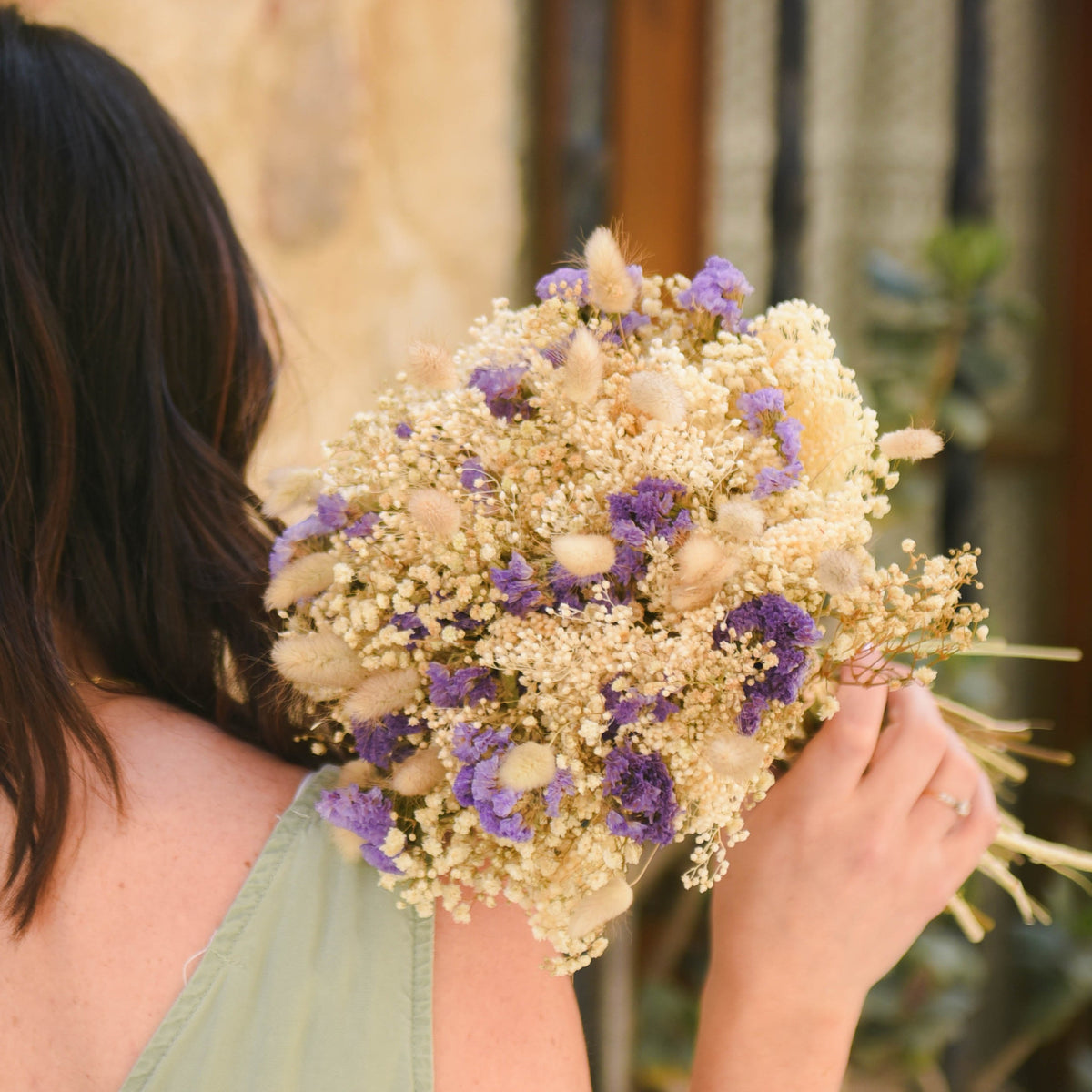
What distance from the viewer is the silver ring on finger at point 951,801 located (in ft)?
2.59

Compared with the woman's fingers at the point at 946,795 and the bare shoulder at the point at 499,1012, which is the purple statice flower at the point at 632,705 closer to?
the bare shoulder at the point at 499,1012

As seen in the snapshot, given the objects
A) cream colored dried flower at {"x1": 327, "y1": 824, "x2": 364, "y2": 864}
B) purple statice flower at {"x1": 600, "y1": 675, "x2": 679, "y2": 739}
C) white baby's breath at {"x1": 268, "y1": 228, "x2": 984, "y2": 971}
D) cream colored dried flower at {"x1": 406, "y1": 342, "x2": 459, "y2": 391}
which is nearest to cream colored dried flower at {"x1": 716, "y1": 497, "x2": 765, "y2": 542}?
white baby's breath at {"x1": 268, "y1": 228, "x2": 984, "y2": 971}

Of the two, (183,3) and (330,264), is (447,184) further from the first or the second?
(183,3)

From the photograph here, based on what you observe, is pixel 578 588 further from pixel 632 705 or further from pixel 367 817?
pixel 367 817

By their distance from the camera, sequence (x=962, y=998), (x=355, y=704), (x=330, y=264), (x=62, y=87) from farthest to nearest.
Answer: (x=962, y=998) → (x=330, y=264) → (x=62, y=87) → (x=355, y=704)

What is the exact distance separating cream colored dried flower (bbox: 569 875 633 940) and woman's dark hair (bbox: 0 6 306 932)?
0.30 meters

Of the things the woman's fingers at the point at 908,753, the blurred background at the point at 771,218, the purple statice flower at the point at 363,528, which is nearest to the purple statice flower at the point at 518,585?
the purple statice flower at the point at 363,528

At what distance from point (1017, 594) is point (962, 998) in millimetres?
1100

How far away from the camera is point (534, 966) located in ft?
2.33

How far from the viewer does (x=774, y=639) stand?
2.05 ft

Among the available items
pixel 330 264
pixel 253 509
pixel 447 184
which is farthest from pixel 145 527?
pixel 447 184

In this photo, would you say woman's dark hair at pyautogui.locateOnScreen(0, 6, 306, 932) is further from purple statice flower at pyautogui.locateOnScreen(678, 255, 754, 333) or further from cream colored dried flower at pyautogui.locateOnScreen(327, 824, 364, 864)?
purple statice flower at pyautogui.locateOnScreen(678, 255, 754, 333)

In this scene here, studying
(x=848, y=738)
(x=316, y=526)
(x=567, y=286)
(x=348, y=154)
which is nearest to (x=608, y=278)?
(x=567, y=286)

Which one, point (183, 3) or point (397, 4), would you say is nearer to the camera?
point (183, 3)
